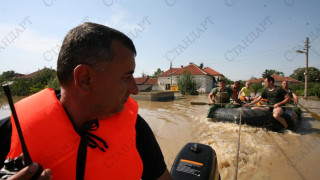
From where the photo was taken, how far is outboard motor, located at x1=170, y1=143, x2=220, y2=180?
2.09 metres

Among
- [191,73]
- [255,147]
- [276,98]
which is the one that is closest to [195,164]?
[255,147]

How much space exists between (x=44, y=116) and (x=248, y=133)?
6.70 m

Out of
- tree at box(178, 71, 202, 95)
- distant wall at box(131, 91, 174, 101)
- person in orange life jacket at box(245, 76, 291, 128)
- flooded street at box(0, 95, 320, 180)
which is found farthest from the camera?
tree at box(178, 71, 202, 95)

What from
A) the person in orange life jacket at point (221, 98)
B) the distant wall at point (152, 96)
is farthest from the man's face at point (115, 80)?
the distant wall at point (152, 96)

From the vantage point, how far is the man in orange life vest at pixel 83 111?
0.91 m

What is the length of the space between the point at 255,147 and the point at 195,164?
3.72 meters

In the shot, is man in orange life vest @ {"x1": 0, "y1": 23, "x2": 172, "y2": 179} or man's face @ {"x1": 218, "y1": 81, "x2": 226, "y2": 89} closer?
man in orange life vest @ {"x1": 0, "y1": 23, "x2": 172, "y2": 179}

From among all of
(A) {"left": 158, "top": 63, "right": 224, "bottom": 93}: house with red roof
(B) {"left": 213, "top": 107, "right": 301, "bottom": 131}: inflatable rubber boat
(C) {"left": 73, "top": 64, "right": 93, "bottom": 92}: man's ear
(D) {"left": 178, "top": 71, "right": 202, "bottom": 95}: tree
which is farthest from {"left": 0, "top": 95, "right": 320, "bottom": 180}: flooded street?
(A) {"left": 158, "top": 63, "right": 224, "bottom": 93}: house with red roof

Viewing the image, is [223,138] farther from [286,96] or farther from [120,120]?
[120,120]

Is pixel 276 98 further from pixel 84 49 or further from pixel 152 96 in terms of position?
pixel 152 96

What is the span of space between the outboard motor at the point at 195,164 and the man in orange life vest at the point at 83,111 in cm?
119

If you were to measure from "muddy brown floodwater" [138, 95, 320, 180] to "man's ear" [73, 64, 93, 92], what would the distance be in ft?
12.1

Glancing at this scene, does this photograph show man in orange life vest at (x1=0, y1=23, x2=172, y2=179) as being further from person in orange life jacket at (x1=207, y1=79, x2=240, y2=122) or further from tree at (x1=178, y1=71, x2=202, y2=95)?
tree at (x1=178, y1=71, x2=202, y2=95)

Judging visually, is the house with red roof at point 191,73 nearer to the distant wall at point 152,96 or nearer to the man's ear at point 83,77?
the distant wall at point 152,96
